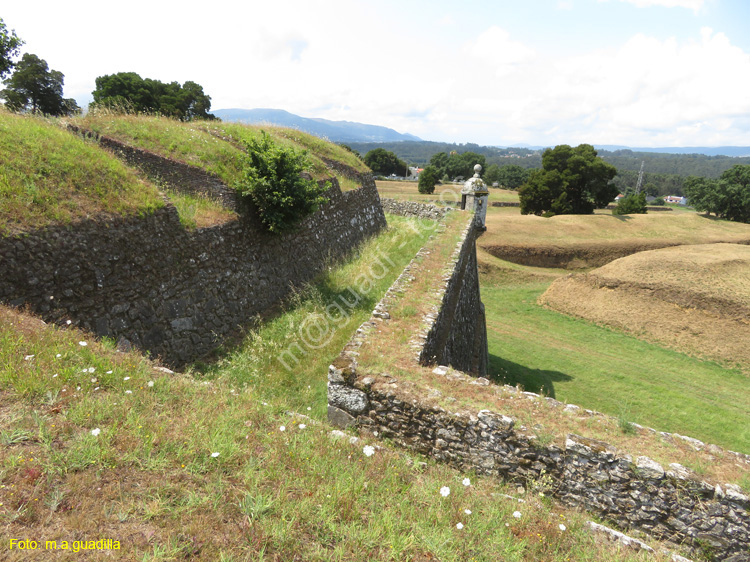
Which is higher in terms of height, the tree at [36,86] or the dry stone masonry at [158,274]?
the tree at [36,86]

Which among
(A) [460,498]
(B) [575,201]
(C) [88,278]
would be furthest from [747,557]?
(B) [575,201]

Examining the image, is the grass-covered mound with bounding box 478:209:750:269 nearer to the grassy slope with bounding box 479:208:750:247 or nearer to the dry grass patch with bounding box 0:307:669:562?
the grassy slope with bounding box 479:208:750:247

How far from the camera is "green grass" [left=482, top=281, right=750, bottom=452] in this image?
1266cm

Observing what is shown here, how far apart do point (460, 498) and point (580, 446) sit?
1570mm

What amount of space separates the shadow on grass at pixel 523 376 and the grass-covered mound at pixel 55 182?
498 inches

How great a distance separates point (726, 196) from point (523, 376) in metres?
61.2

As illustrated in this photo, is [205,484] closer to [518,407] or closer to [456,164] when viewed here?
[518,407]

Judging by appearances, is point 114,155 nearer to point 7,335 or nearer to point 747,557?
point 7,335

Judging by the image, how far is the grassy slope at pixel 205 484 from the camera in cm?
294

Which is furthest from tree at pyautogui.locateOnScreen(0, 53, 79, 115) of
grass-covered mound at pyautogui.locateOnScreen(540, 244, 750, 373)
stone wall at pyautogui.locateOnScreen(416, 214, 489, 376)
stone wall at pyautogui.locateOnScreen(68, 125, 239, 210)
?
grass-covered mound at pyautogui.locateOnScreen(540, 244, 750, 373)

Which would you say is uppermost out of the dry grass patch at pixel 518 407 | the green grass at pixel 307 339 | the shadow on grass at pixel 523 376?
the dry grass patch at pixel 518 407

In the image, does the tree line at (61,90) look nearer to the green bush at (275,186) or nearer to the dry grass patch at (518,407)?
the green bush at (275,186)

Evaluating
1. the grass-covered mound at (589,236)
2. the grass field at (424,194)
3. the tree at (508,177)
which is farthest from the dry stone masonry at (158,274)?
the tree at (508,177)

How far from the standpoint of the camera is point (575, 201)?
172 ft
